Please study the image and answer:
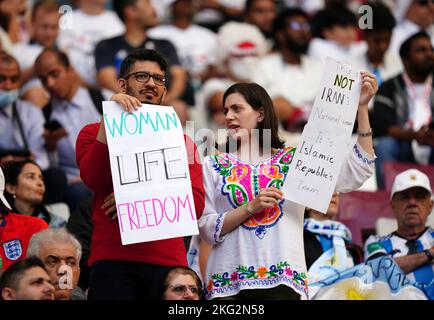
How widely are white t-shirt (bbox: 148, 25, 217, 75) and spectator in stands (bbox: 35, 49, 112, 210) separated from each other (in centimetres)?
169

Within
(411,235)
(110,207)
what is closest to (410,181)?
(411,235)

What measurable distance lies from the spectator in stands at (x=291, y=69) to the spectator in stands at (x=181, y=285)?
200 inches

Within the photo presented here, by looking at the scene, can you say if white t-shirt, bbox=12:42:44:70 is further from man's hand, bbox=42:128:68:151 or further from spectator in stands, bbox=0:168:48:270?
spectator in stands, bbox=0:168:48:270

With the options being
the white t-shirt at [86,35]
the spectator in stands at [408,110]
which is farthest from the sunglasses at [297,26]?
the white t-shirt at [86,35]

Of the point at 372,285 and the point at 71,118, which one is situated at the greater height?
the point at 71,118

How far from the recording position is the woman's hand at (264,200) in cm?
721

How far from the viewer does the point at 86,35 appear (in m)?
13.1

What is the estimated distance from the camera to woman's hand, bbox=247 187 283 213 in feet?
23.7

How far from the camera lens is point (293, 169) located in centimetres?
746

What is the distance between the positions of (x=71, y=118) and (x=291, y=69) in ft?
8.79

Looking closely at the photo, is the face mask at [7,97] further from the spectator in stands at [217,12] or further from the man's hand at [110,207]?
the man's hand at [110,207]

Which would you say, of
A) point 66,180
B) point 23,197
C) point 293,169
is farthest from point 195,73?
point 293,169

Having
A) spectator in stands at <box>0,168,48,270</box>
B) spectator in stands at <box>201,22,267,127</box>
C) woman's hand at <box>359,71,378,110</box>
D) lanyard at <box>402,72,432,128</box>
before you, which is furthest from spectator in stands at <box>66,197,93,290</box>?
Answer: lanyard at <box>402,72,432,128</box>

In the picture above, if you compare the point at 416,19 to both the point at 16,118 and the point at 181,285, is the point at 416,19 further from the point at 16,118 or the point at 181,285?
the point at 181,285
